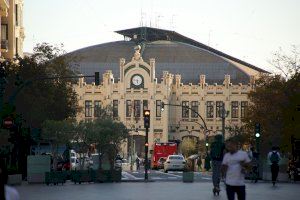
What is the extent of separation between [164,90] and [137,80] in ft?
15.6

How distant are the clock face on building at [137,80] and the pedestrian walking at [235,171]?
13317cm

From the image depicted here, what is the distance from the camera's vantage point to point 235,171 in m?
18.2

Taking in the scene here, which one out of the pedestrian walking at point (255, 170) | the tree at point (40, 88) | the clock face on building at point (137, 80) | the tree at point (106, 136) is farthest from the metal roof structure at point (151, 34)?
the pedestrian walking at point (255, 170)

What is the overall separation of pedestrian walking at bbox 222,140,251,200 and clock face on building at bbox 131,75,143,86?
13317cm

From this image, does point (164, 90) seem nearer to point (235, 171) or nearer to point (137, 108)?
point (137, 108)

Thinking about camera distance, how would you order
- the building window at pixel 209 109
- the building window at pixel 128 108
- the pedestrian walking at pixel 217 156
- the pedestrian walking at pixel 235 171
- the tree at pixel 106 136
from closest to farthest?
the pedestrian walking at pixel 235 171 → the pedestrian walking at pixel 217 156 → the tree at pixel 106 136 → the building window at pixel 128 108 → the building window at pixel 209 109

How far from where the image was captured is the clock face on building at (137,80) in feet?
499

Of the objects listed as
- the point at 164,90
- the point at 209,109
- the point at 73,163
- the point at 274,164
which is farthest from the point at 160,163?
the point at 274,164

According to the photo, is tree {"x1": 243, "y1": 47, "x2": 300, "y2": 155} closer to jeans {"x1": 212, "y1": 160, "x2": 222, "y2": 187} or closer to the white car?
the white car

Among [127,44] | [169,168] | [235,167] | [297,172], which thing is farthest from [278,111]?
[127,44]

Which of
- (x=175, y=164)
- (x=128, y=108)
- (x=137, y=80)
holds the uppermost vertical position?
(x=137, y=80)

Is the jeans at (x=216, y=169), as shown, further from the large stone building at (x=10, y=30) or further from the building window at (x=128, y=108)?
the building window at (x=128, y=108)

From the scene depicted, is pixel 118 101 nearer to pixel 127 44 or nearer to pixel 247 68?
pixel 127 44

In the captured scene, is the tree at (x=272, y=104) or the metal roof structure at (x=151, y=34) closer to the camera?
the tree at (x=272, y=104)
